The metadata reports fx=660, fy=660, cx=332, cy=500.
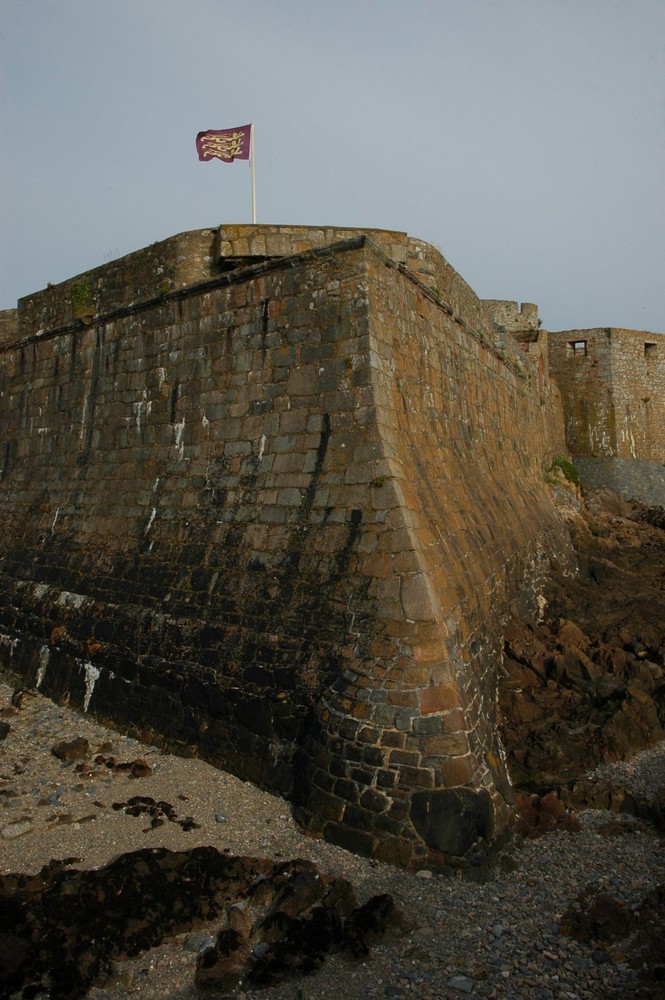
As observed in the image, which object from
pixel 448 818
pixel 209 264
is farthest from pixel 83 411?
pixel 448 818

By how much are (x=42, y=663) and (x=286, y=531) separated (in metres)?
4.32

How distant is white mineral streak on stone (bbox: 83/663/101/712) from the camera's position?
7.66 meters

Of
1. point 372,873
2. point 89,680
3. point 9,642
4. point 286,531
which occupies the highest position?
point 286,531

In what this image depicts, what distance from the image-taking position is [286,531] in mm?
6375

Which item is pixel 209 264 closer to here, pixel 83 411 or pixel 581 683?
pixel 83 411

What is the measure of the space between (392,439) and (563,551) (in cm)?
830

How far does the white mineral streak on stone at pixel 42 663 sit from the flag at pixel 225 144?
668 cm

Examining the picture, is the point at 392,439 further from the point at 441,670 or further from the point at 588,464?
the point at 588,464

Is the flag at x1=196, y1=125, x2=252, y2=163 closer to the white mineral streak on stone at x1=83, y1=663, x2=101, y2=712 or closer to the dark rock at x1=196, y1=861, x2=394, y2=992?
the white mineral streak on stone at x1=83, y1=663, x2=101, y2=712

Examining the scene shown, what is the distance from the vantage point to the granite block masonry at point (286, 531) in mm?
5230

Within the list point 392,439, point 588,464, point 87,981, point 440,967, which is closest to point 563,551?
point 392,439

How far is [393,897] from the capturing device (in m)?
4.63

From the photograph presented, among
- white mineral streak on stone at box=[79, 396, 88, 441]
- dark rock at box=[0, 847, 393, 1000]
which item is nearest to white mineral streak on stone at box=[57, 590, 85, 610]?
white mineral streak on stone at box=[79, 396, 88, 441]

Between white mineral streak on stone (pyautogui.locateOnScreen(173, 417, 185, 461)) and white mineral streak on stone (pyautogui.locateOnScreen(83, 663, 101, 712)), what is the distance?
268 centimetres
